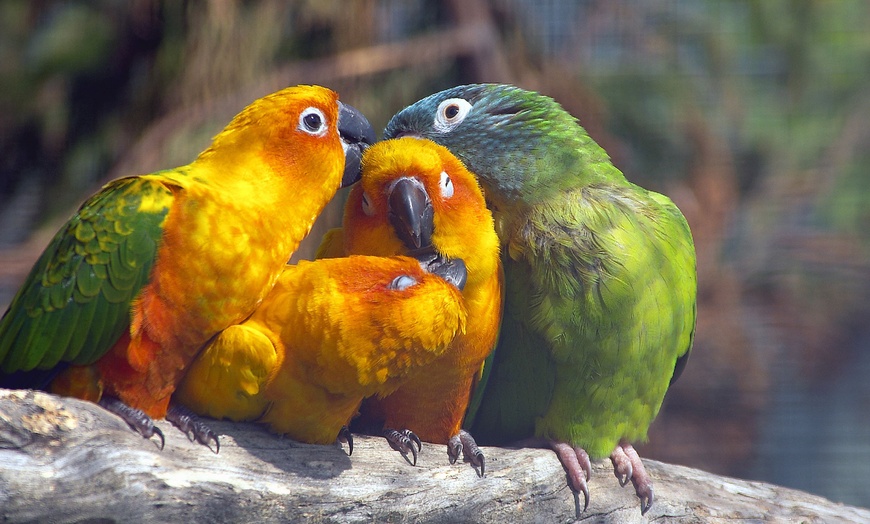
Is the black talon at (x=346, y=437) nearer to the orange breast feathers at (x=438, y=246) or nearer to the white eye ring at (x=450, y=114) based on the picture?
the orange breast feathers at (x=438, y=246)

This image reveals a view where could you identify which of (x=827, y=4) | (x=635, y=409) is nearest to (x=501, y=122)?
(x=635, y=409)

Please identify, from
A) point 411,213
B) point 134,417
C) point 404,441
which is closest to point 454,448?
point 404,441

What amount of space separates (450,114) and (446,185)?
1.29 feet

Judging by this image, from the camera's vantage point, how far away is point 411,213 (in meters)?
2.02

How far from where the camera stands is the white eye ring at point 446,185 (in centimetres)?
213

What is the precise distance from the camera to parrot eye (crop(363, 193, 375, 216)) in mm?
2145

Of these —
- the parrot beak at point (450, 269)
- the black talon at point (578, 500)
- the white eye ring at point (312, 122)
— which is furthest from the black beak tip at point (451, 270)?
the black talon at point (578, 500)

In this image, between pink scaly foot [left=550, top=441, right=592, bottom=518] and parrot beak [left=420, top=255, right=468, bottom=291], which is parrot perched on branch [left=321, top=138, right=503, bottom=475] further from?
pink scaly foot [left=550, top=441, right=592, bottom=518]

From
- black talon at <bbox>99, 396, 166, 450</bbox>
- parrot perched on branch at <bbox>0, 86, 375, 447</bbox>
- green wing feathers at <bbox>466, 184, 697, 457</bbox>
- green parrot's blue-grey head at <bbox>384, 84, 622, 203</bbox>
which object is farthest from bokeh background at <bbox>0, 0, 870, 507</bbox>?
black talon at <bbox>99, 396, 166, 450</bbox>

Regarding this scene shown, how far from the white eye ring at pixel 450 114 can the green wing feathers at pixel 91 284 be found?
88 cm

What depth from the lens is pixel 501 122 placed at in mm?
2430

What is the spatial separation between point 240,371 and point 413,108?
1045 mm

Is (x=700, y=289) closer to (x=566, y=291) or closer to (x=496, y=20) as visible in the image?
(x=496, y=20)

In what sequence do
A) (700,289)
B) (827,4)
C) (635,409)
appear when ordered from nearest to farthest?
(635,409) → (700,289) → (827,4)
